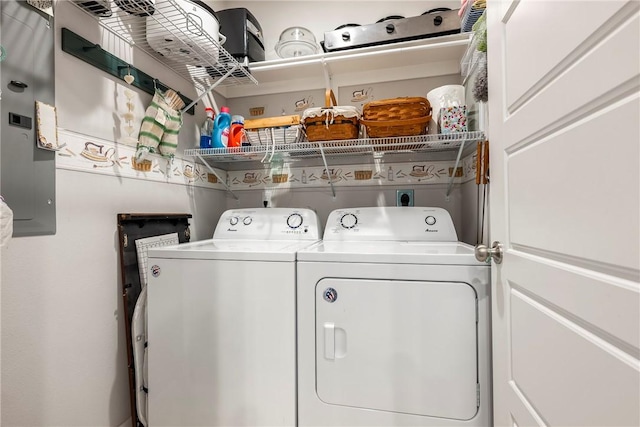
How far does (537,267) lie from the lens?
2.32ft

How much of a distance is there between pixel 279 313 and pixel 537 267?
0.84 m

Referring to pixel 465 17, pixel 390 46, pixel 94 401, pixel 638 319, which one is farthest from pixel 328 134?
pixel 94 401

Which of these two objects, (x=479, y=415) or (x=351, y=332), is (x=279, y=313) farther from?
(x=479, y=415)

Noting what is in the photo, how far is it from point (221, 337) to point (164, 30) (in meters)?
1.33

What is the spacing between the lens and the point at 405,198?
190 cm

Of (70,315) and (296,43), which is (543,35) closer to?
(296,43)

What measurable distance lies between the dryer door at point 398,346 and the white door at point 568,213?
0.11 meters

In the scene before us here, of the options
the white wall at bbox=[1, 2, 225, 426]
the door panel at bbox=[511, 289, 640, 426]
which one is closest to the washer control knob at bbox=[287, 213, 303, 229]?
the white wall at bbox=[1, 2, 225, 426]

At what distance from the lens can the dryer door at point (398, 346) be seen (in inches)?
39.9

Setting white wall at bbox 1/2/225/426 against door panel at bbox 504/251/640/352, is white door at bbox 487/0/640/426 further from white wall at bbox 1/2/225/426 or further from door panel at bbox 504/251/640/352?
white wall at bbox 1/2/225/426

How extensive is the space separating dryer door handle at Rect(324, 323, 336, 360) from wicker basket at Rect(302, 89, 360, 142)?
3.09 feet

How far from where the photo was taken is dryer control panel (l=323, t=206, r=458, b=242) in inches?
60.1

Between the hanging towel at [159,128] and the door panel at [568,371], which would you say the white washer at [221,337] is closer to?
the hanging towel at [159,128]

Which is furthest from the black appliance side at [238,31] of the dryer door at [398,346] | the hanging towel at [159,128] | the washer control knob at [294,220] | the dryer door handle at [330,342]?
the dryer door handle at [330,342]
